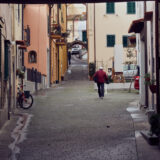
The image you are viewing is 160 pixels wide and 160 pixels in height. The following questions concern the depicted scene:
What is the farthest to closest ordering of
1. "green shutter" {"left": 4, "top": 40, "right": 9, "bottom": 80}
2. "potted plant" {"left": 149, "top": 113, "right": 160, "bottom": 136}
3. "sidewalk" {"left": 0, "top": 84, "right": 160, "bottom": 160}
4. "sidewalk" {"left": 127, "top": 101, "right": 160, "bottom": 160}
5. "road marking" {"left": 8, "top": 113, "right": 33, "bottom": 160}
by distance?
"green shutter" {"left": 4, "top": 40, "right": 9, "bottom": 80}
"road marking" {"left": 8, "top": 113, "right": 33, "bottom": 160}
"potted plant" {"left": 149, "top": 113, "right": 160, "bottom": 136}
"sidewalk" {"left": 0, "top": 84, "right": 160, "bottom": 160}
"sidewalk" {"left": 127, "top": 101, "right": 160, "bottom": 160}

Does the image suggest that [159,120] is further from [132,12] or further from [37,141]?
[132,12]

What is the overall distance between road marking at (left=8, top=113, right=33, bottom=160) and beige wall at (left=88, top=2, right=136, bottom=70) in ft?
86.9

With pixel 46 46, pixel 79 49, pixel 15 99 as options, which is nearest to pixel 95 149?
pixel 15 99

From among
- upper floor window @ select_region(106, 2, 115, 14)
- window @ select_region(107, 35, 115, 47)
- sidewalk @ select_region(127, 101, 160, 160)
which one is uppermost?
upper floor window @ select_region(106, 2, 115, 14)

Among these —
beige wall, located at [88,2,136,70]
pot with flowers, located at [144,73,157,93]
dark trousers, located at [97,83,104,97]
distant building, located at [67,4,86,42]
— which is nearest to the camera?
pot with flowers, located at [144,73,157,93]

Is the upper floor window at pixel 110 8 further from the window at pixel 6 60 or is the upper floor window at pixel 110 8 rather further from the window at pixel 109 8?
the window at pixel 6 60

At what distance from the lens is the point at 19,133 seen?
11266 millimetres

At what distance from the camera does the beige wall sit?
41469 mm

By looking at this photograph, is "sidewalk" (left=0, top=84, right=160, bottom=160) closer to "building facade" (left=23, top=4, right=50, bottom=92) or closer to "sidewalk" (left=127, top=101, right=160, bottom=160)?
"sidewalk" (left=127, top=101, right=160, bottom=160)

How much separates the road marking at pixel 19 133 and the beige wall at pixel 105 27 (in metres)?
26.5

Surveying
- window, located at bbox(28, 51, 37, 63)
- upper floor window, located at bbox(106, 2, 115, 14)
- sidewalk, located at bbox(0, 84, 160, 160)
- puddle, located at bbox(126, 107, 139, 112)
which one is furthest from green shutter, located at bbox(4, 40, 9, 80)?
upper floor window, located at bbox(106, 2, 115, 14)

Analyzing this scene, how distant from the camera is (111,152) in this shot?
8.45 meters

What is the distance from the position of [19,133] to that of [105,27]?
103ft

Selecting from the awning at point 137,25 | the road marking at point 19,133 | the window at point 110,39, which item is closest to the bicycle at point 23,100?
the road marking at point 19,133
